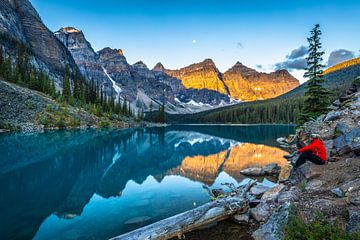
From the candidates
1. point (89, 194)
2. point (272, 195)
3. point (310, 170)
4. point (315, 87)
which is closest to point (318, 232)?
point (272, 195)

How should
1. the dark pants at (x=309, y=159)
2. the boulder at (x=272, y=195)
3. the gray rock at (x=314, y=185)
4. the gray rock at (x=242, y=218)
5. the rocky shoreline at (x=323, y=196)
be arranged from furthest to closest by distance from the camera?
the dark pants at (x=309, y=159) < the boulder at (x=272, y=195) < the gray rock at (x=314, y=185) < the gray rock at (x=242, y=218) < the rocky shoreline at (x=323, y=196)

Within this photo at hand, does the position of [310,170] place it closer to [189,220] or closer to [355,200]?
[355,200]

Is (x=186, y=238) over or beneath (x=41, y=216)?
over

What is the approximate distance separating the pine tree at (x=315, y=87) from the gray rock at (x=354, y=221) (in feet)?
80.8

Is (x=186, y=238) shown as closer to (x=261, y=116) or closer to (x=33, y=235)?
(x=33, y=235)

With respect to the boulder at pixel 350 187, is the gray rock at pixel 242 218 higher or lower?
lower

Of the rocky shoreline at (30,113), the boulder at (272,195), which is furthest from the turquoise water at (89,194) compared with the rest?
the rocky shoreline at (30,113)

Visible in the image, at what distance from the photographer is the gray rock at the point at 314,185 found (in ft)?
29.6

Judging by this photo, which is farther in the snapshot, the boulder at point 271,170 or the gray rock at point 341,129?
the boulder at point 271,170

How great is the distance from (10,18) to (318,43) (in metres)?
195

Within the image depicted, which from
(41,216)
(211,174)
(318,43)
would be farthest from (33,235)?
(318,43)

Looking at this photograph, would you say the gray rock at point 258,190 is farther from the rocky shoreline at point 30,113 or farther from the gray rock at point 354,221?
the rocky shoreline at point 30,113

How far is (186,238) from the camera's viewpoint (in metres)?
7.72

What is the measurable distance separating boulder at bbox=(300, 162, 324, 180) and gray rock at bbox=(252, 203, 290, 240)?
3.21 meters
